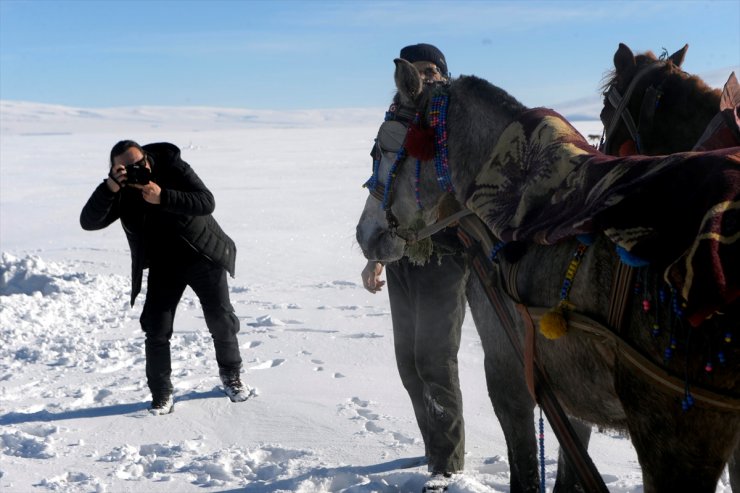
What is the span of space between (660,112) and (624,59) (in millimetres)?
525

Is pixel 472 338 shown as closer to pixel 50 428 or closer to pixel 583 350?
pixel 50 428

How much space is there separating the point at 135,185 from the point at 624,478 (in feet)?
10.7

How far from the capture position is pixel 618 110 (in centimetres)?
351

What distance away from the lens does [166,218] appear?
469 cm

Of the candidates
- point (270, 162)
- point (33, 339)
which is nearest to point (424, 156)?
point (33, 339)

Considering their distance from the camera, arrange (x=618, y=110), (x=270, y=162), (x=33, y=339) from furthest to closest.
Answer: (x=270, y=162)
(x=33, y=339)
(x=618, y=110)

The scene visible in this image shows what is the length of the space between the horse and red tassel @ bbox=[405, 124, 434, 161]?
0.10 m

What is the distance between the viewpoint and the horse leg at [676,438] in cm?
160

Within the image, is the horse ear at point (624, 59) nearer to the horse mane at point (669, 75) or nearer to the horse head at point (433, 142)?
the horse mane at point (669, 75)

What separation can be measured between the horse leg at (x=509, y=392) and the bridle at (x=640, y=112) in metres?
1.24

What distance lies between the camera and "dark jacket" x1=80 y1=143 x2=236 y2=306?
4508 millimetres

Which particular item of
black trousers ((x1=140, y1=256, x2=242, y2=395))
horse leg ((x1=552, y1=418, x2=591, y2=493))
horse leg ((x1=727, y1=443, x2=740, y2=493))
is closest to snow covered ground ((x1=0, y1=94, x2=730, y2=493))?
black trousers ((x1=140, y1=256, x2=242, y2=395))

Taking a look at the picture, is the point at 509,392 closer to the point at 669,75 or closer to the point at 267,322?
the point at 669,75

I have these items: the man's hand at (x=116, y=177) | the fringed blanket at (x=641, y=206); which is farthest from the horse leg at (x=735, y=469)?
the man's hand at (x=116, y=177)
